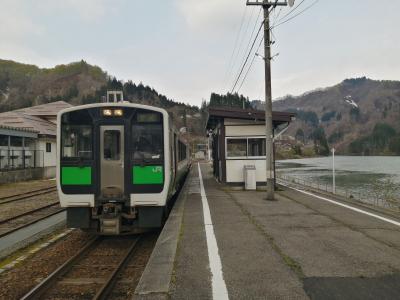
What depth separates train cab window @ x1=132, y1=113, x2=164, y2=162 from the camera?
26.2 ft

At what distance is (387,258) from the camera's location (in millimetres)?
5480

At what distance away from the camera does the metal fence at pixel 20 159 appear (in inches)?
1046

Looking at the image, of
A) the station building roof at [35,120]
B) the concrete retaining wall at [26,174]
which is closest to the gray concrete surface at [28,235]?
the concrete retaining wall at [26,174]

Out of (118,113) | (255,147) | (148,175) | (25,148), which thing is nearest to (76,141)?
(118,113)

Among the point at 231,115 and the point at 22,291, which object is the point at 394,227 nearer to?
the point at 22,291

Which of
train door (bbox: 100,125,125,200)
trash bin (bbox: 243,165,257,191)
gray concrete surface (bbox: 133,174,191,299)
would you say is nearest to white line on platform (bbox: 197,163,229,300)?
gray concrete surface (bbox: 133,174,191,299)

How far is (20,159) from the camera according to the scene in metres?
28.9

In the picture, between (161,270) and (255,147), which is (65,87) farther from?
(161,270)

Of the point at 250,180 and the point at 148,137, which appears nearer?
the point at 148,137

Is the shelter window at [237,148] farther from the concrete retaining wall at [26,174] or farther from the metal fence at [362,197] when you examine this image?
the concrete retaining wall at [26,174]

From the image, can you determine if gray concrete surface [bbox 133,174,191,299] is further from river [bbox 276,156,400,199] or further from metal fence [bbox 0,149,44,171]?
river [bbox 276,156,400,199]

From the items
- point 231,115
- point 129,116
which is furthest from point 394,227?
point 231,115

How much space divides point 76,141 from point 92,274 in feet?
9.84

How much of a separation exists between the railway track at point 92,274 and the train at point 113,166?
433mm
